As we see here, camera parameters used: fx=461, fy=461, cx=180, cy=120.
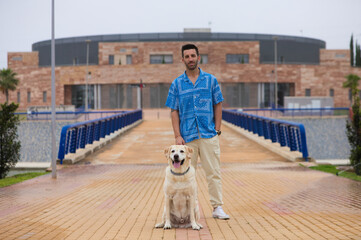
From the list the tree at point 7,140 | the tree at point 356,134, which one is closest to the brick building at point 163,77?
the tree at point 7,140

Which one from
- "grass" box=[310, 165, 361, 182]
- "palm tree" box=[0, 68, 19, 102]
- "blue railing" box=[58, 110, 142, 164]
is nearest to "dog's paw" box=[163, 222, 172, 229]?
"grass" box=[310, 165, 361, 182]

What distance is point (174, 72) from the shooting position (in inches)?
2645

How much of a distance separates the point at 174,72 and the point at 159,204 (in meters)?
60.3

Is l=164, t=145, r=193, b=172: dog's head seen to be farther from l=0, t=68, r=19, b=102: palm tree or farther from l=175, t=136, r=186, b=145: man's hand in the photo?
l=0, t=68, r=19, b=102: palm tree

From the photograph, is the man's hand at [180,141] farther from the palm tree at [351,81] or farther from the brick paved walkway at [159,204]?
the palm tree at [351,81]

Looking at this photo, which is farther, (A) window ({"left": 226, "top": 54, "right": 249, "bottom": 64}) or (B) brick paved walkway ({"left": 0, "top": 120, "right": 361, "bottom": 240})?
(A) window ({"left": 226, "top": 54, "right": 249, "bottom": 64})

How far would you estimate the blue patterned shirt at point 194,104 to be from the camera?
5.59 m

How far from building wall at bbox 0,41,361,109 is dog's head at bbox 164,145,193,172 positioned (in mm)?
61443

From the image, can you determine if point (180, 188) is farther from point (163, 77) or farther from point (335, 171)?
point (163, 77)

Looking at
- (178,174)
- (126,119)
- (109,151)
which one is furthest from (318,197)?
(126,119)

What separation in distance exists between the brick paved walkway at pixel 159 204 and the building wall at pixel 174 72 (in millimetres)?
53909

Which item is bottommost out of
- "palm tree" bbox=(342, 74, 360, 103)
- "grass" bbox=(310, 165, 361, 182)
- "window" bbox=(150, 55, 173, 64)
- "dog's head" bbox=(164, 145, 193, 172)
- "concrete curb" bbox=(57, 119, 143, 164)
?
"grass" bbox=(310, 165, 361, 182)

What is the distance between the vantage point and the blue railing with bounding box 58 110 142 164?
13789mm

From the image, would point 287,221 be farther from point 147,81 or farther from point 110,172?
point 147,81
